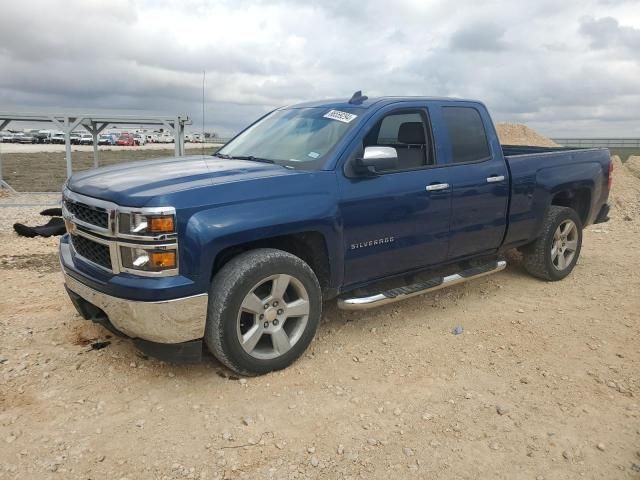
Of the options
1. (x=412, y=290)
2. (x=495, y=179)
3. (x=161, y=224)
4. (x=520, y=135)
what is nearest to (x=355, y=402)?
(x=412, y=290)

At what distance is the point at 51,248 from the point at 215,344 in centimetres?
471

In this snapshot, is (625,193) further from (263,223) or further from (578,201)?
(263,223)

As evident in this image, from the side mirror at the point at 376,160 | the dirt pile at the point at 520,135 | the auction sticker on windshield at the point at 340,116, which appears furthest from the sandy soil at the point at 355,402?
the dirt pile at the point at 520,135

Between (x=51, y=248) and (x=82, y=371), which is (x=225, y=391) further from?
(x=51, y=248)

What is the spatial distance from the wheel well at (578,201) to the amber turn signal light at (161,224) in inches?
175

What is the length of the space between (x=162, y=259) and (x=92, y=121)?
1323 cm

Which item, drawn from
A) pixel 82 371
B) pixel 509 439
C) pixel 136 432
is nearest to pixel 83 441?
pixel 136 432

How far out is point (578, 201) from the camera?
243 inches

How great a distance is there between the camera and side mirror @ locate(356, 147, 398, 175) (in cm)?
380

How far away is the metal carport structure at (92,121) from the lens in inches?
540

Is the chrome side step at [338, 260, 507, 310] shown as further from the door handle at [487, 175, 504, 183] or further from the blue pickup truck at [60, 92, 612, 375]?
the door handle at [487, 175, 504, 183]

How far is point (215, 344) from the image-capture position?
3.35 m

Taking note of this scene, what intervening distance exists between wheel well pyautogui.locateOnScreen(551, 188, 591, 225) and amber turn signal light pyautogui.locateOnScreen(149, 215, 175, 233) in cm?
444

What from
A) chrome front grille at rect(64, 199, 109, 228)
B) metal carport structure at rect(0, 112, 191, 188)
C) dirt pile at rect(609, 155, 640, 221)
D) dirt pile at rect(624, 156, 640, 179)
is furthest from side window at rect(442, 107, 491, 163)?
dirt pile at rect(624, 156, 640, 179)
